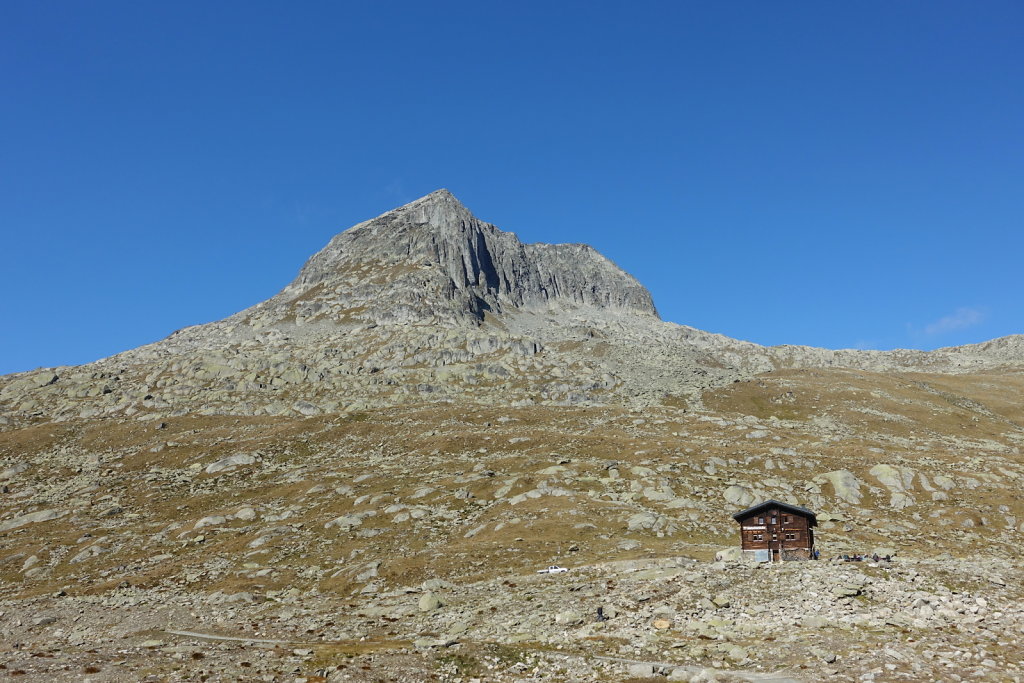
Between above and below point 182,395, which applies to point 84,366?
above

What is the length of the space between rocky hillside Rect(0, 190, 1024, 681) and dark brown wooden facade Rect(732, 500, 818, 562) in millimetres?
3397

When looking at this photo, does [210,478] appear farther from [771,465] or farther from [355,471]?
[771,465]

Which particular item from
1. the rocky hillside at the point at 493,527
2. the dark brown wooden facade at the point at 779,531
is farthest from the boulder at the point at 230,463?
the dark brown wooden facade at the point at 779,531

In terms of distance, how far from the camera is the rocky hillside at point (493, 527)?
2889cm

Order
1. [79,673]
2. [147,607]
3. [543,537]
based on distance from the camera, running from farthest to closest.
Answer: [543,537] → [147,607] → [79,673]

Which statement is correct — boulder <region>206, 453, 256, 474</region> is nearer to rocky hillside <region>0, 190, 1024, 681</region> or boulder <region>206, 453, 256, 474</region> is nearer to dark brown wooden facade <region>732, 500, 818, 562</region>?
rocky hillside <region>0, 190, 1024, 681</region>

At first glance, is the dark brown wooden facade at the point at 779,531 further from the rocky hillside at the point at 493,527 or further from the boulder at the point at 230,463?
the boulder at the point at 230,463

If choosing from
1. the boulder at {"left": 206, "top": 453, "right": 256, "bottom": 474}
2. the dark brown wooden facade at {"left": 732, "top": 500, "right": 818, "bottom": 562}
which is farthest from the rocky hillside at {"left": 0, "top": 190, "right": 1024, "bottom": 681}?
the dark brown wooden facade at {"left": 732, "top": 500, "right": 818, "bottom": 562}

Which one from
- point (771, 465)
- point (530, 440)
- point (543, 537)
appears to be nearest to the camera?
point (543, 537)

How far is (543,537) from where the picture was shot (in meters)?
63.6

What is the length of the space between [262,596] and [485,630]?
87.0ft

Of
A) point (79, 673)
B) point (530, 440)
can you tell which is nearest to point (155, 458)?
point (530, 440)

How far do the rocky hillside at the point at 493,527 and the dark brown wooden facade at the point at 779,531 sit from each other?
3.40 meters

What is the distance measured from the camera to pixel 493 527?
68.8m
